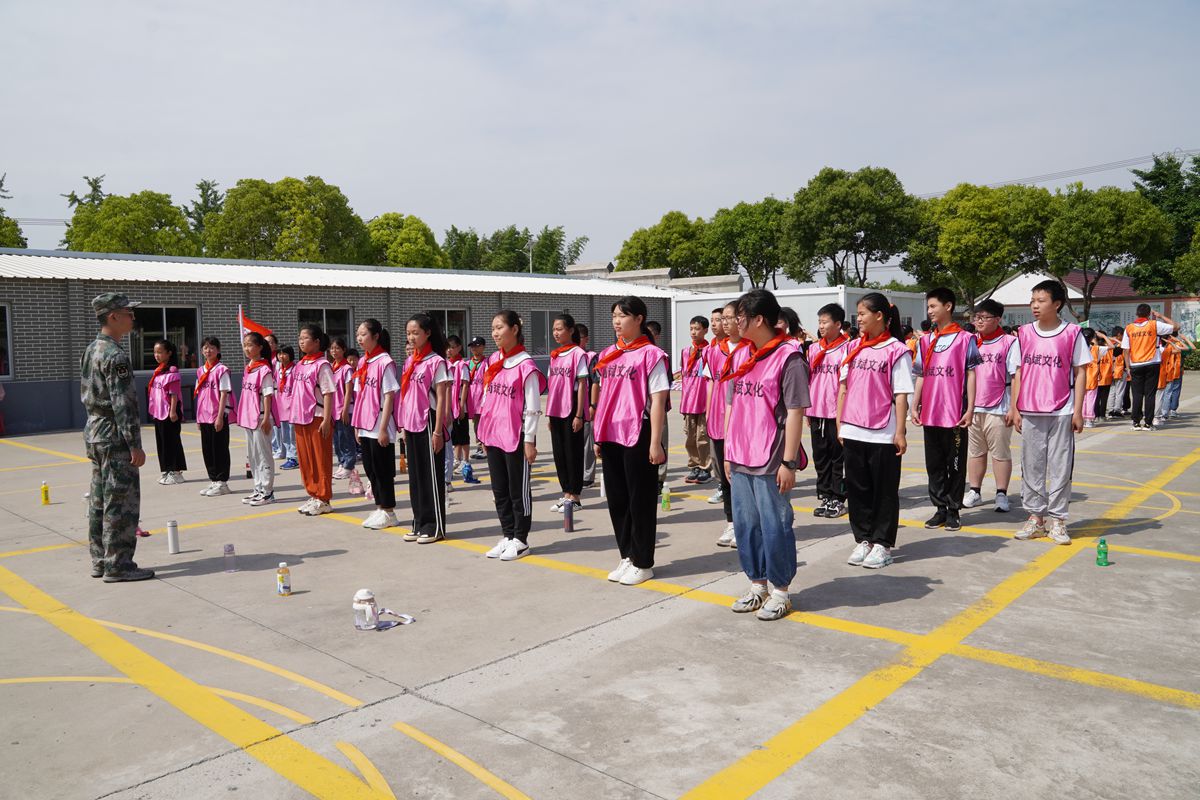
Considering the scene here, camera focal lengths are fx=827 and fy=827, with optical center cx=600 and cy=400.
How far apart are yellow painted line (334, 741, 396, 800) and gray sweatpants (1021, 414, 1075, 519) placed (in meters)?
5.88

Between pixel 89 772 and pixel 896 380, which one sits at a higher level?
pixel 896 380

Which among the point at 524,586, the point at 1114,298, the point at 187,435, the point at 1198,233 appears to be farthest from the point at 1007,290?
the point at 524,586

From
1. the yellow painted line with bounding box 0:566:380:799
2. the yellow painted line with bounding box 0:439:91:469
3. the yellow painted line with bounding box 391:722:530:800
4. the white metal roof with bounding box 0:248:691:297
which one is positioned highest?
the white metal roof with bounding box 0:248:691:297

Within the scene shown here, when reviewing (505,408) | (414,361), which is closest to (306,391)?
(414,361)

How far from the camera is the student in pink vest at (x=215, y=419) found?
409 inches

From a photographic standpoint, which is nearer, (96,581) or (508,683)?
(508,683)

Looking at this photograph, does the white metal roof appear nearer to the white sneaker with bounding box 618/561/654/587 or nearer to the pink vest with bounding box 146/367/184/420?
the pink vest with bounding box 146/367/184/420

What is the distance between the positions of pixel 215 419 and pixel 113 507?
4318 millimetres

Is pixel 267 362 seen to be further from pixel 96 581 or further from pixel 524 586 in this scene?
pixel 524 586

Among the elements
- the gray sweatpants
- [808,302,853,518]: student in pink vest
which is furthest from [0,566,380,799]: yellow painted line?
the gray sweatpants

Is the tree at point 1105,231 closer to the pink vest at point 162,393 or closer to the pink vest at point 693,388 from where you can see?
the pink vest at point 693,388

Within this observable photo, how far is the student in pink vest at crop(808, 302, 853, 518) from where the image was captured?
8102 millimetres

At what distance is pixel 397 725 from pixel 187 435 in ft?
49.0

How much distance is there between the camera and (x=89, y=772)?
11.3ft
